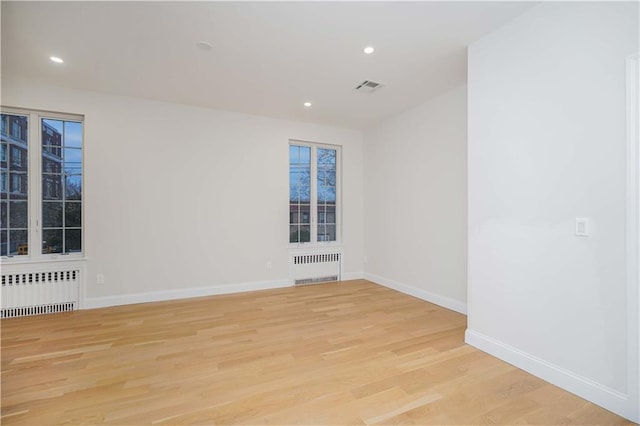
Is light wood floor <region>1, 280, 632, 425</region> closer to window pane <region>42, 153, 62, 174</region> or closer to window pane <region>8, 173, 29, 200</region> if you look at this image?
window pane <region>8, 173, 29, 200</region>

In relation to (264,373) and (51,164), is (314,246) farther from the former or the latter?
(51,164)

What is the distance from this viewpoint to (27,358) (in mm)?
2480

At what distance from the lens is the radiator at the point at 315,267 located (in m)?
5.05

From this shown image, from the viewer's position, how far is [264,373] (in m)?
2.26

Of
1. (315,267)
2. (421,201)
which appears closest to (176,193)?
(315,267)

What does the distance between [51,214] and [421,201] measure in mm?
5078

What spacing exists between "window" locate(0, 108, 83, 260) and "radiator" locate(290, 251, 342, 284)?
3106mm

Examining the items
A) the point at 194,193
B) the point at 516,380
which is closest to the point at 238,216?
the point at 194,193

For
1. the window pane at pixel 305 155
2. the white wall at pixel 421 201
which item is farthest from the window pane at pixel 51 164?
the white wall at pixel 421 201

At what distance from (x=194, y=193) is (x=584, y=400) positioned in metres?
4.72

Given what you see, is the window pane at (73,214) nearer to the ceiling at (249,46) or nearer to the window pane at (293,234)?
the ceiling at (249,46)

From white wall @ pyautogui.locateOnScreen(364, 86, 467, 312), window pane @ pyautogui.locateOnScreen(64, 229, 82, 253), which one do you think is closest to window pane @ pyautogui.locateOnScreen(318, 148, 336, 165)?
white wall @ pyautogui.locateOnScreen(364, 86, 467, 312)

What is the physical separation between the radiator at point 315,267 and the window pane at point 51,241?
→ 3225 millimetres

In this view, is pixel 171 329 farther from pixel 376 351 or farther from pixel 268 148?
pixel 268 148
